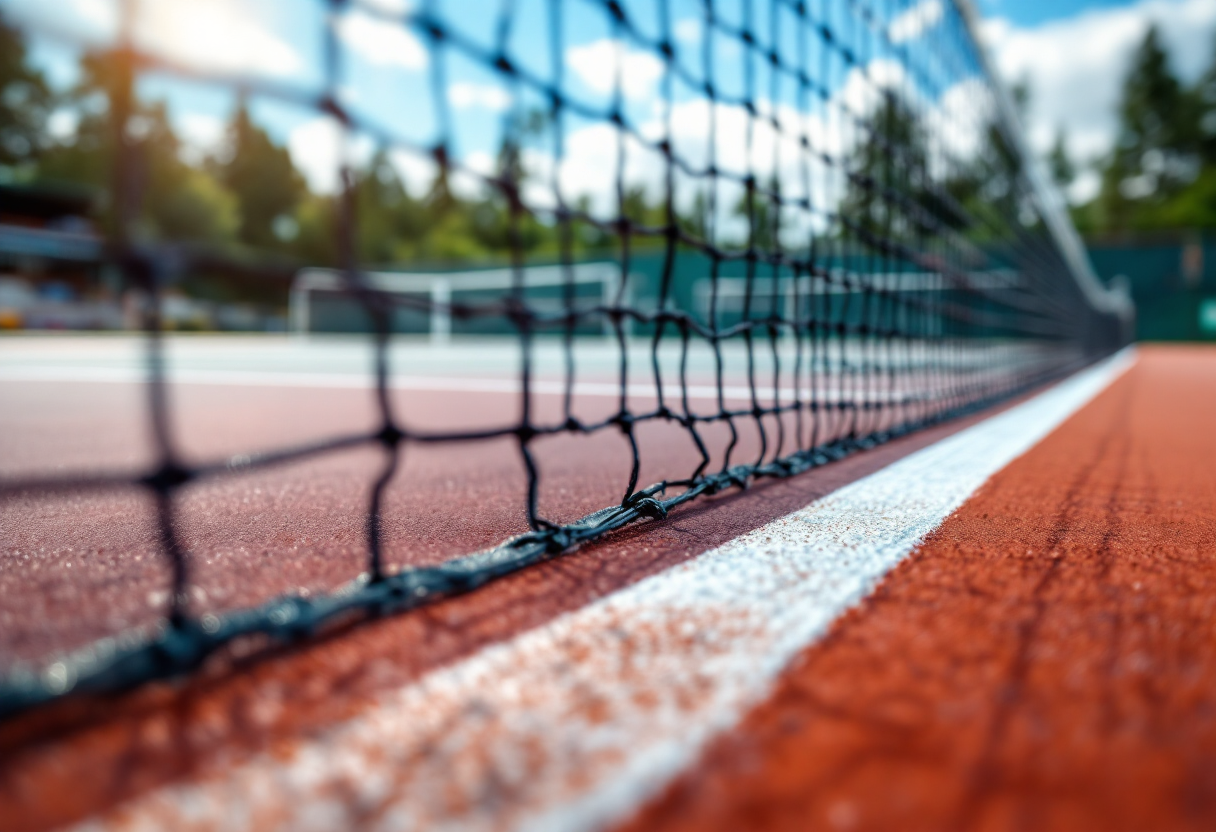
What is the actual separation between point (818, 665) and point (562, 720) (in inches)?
6.5

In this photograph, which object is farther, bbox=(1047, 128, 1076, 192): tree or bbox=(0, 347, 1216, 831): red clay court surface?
bbox=(1047, 128, 1076, 192): tree

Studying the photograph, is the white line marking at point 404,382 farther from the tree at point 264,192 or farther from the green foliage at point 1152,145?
the green foliage at point 1152,145

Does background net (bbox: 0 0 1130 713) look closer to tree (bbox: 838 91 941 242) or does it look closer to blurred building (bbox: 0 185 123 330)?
tree (bbox: 838 91 941 242)

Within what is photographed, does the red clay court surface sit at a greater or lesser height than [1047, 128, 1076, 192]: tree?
lesser

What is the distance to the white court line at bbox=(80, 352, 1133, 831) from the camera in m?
0.35

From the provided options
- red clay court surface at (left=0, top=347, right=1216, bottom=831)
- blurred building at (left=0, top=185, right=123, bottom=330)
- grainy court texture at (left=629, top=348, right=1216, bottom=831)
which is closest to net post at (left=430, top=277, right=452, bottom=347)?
blurred building at (left=0, top=185, right=123, bottom=330)

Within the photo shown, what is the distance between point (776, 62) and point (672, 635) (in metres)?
1.20

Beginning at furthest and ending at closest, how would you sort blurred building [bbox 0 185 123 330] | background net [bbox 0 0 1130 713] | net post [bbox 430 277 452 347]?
blurred building [bbox 0 185 123 330] → net post [bbox 430 277 452 347] → background net [bbox 0 0 1130 713]

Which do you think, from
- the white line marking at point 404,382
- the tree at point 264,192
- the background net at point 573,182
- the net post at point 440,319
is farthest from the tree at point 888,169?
the tree at point 264,192

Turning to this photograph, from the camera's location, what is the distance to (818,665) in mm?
485

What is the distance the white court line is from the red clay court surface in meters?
0.02

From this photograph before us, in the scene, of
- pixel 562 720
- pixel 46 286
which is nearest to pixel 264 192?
pixel 46 286

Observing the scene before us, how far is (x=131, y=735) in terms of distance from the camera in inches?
15.9

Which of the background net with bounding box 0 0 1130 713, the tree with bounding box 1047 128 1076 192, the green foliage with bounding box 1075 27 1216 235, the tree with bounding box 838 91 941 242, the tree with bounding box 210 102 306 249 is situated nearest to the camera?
the background net with bounding box 0 0 1130 713
